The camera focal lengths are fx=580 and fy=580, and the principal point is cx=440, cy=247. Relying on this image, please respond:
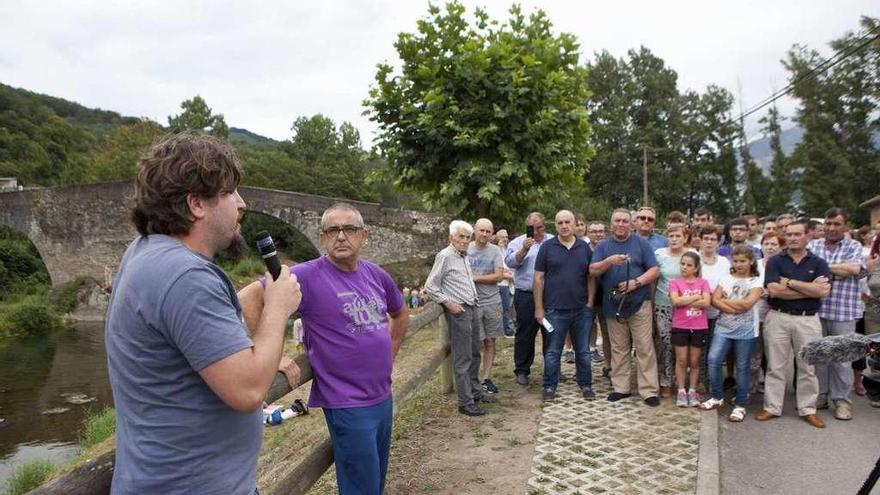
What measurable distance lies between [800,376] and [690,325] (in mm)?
951

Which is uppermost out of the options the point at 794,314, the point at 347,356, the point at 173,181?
the point at 173,181

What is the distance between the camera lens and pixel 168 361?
138 cm

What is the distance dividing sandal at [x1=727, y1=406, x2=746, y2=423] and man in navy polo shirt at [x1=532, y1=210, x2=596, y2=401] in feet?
3.93

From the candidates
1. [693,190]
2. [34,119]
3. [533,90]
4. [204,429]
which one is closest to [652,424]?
[204,429]

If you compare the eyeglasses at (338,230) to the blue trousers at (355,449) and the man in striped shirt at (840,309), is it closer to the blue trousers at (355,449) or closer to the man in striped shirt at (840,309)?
the blue trousers at (355,449)

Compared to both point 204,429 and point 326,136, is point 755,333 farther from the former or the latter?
point 326,136

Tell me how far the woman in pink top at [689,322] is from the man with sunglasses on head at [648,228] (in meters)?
0.50

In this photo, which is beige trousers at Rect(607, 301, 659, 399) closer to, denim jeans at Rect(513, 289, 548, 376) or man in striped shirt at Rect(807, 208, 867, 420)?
denim jeans at Rect(513, 289, 548, 376)

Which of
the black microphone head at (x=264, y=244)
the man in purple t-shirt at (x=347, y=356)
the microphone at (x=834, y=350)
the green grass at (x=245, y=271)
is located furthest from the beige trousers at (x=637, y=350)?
the green grass at (x=245, y=271)

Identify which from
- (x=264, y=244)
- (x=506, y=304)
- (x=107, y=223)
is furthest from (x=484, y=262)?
(x=107, y=223)

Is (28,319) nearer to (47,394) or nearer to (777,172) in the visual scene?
(47,394)

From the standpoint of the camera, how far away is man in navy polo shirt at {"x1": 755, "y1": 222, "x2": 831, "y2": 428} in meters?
4.95

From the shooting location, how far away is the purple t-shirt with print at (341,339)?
2.77 metres

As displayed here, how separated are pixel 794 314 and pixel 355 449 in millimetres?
4210
